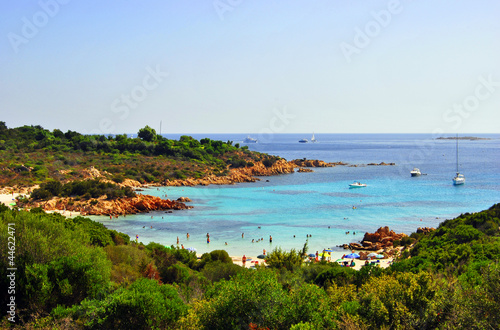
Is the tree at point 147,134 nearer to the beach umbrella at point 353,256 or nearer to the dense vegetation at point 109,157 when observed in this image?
the dense vegetation at point 109,157

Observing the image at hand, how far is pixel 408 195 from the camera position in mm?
50438

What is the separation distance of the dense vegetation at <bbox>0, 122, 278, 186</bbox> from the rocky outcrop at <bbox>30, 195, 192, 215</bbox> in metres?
8.15

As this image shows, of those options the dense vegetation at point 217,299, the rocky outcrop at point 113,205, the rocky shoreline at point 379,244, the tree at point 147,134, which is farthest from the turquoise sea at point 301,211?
the tree at point 147,134

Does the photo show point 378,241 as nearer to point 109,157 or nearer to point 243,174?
point 243,174

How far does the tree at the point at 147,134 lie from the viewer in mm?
81188

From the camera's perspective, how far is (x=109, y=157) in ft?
209

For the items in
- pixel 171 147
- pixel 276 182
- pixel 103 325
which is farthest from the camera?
pixel 171 147

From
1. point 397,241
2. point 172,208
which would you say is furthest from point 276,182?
point 397,241

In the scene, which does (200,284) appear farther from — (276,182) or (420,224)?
(276,182)

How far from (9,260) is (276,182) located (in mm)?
54291

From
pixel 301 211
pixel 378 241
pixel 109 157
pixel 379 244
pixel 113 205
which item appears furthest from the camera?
pixel 109 157

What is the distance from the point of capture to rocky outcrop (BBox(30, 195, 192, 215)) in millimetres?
36656

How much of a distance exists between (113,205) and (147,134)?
44982 millimetres

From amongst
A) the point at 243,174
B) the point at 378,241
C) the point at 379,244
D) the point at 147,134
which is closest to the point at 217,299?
the point at 379,244
